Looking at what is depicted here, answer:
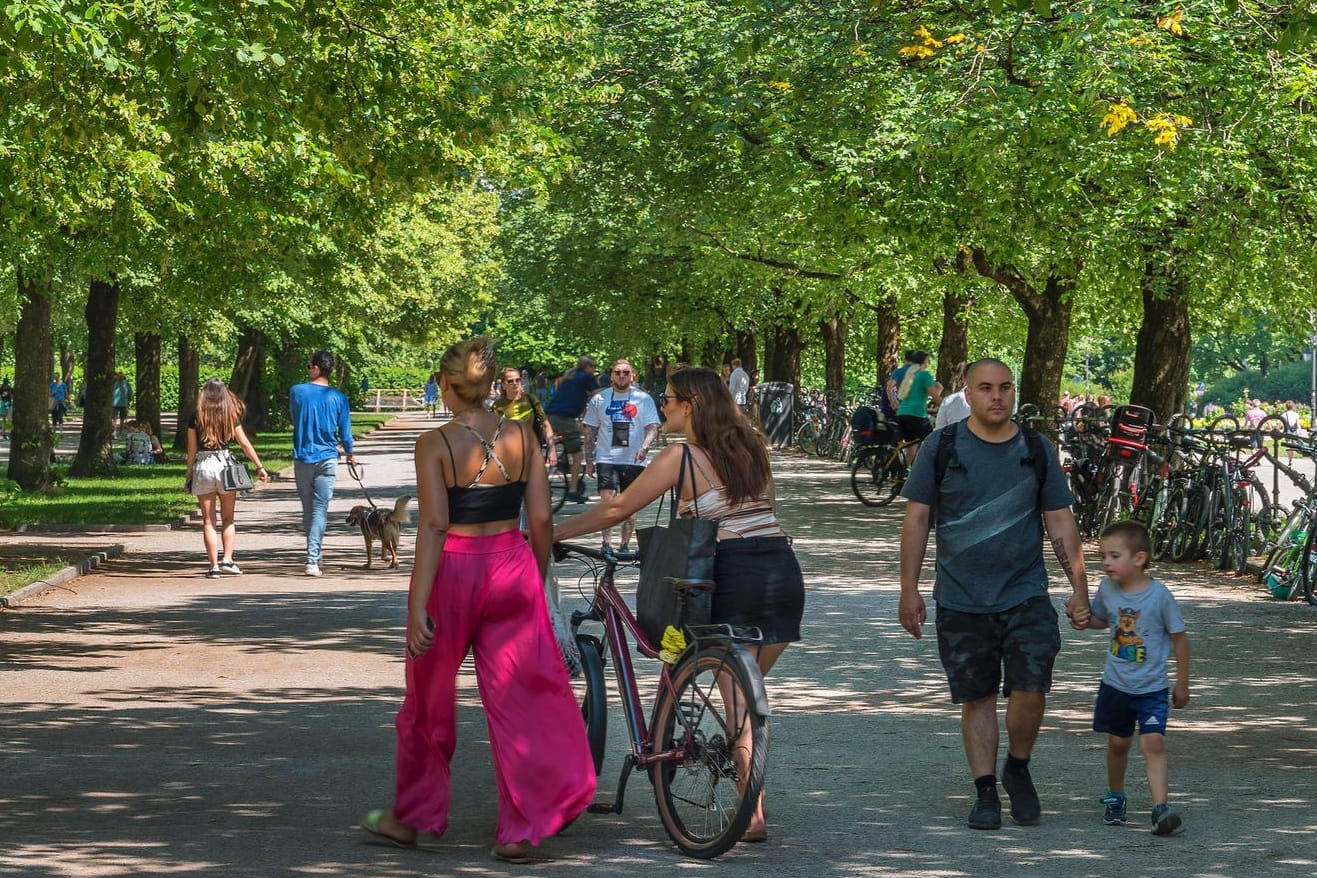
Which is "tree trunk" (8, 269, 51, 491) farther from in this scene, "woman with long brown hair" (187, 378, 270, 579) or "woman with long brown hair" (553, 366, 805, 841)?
"woman with long brown hair" (553, 366, 805, 841)

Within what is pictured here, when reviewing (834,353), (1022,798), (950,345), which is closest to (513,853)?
(1022,798)

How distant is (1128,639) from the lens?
6980 millimetres

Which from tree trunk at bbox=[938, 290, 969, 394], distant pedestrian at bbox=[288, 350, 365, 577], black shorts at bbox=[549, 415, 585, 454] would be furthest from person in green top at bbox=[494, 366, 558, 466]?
tree trunk at bbox=[938, 290, 969, 394]

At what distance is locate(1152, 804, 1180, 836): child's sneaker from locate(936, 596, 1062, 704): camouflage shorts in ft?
1.91

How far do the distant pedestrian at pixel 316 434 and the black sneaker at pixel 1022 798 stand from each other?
10078 mm

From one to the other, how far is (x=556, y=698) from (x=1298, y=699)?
4.94 meters

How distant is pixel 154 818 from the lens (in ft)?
22.9

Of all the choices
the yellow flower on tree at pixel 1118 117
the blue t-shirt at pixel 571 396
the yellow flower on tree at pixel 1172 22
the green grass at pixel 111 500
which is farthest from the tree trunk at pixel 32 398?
the yellow flower on tree at pixel 1172 22

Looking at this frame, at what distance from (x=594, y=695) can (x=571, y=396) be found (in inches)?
722

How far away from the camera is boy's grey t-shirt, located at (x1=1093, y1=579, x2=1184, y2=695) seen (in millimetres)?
6949

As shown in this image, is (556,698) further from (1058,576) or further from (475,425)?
(1058,576)

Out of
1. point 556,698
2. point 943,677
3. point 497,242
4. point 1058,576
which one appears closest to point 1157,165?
point 1058,576

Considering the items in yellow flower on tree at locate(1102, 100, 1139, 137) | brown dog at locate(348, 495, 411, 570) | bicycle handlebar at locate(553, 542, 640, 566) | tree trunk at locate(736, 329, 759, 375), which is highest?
yellow flower on tree at locate(1102, 100, 1139, 137)

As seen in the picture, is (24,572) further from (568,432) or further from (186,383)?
(186,383)
